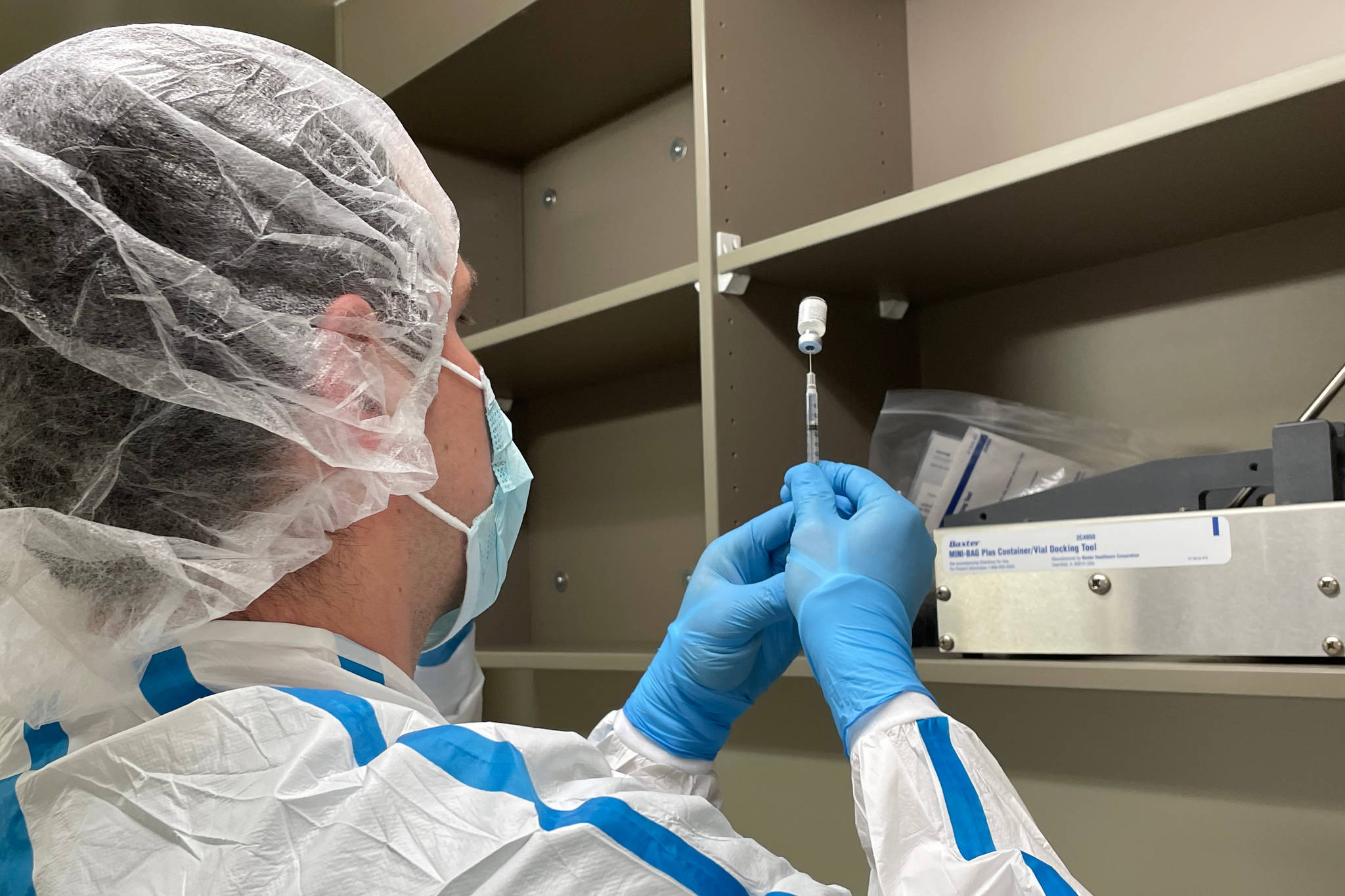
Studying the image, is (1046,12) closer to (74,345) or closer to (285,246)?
(285,246)

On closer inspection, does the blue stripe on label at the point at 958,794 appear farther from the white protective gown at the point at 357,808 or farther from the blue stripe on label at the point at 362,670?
the blue stripe on label at the point at 362,670

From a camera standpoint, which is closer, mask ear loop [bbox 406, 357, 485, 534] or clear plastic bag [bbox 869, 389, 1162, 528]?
mask ear loop [bbox 406, 357, 485, 534]

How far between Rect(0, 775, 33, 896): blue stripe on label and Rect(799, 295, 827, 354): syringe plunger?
671mm

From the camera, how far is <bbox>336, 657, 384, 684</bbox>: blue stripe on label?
71 cm

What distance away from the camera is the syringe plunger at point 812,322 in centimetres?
99

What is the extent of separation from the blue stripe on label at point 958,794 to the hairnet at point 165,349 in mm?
391

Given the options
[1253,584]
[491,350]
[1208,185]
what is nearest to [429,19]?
[491,350]

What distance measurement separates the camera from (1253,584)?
2.79ft

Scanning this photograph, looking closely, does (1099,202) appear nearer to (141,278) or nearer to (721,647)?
(721,647)

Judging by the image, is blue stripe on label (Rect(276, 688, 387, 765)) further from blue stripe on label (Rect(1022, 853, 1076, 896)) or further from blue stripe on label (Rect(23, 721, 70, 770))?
blue stripe on label (Rect(1022, 853, 1076, 896))

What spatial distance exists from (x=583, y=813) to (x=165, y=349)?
0.35 m

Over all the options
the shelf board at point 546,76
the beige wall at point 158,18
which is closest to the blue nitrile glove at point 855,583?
the shelf board at point 546,76

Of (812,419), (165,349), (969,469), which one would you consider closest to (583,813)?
(165,349)

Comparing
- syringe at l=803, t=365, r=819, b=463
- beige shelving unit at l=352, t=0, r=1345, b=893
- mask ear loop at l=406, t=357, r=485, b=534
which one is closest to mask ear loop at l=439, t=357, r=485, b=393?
mask ear loop at l=406, t=357, r=485, b=534
